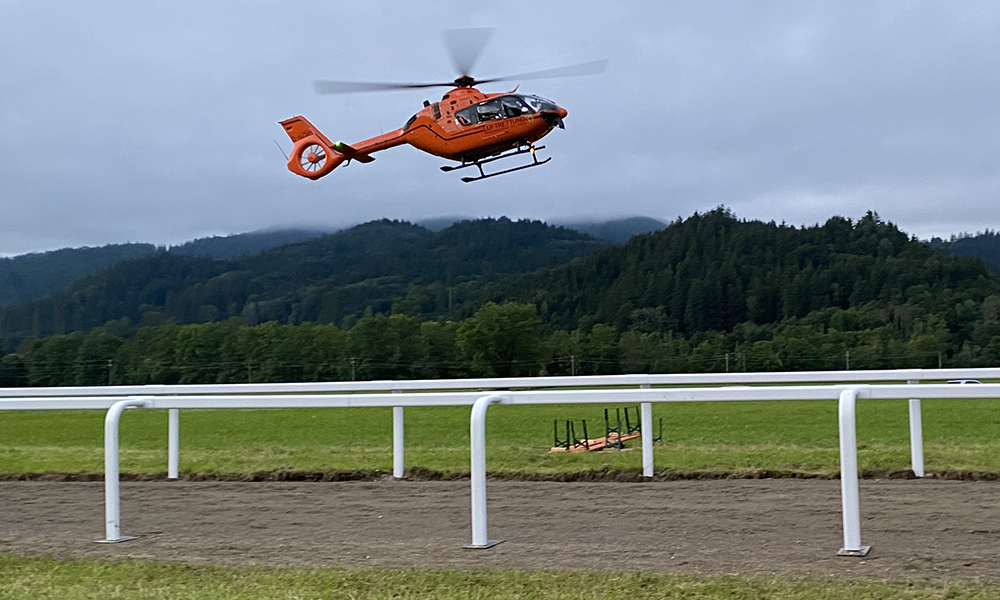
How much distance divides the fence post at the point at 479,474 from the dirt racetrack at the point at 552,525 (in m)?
0.10

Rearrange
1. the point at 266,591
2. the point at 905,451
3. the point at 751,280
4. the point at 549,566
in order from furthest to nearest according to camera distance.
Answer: the point at 751,280
the point at 905,451
the point at 549,566
the point at 266,591

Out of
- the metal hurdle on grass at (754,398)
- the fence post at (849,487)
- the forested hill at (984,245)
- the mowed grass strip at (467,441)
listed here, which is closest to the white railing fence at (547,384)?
the mowed grass strip at (467,441)

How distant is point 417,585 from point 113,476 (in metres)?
2.68

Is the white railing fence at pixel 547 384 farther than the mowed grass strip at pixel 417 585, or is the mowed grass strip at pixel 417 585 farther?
the white railing fence at pixel 547 384

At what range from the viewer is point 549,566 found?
5.07m

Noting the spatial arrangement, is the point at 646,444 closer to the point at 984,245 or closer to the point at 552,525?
the point at 552,525

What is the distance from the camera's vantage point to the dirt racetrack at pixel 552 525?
5191 millimetres

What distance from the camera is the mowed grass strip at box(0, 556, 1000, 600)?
4309mm

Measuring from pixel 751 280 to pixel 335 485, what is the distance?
3812 inches

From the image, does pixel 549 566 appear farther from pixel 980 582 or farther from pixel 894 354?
pixel 894 354

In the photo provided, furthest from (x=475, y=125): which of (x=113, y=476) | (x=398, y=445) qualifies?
(x=113, y=476)

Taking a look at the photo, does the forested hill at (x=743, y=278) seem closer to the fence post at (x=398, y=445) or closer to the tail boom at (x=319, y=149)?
the tail boom at (x=319, y=149)

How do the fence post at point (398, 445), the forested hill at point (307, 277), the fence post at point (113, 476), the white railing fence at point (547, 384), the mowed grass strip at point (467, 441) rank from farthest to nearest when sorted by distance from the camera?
the forested hill at point (307, 277)
the mowed grass strip at point (467, 441)
the fence post at point (398, 445)
the white railing fence at point (547, 384)
the fence post at point (113, 476)

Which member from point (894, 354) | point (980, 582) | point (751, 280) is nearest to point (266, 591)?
point (980, 582)
